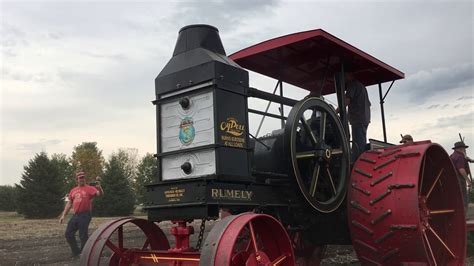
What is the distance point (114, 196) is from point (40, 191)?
167 inches

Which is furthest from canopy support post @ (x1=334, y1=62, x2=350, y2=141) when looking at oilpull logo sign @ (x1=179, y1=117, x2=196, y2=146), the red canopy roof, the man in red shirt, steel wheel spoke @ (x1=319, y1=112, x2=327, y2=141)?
the man in red shirt

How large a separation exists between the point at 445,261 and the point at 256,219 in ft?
8.61

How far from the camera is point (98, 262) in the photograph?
12.9ft

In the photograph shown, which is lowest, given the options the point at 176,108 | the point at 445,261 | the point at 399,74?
the point at 445,261

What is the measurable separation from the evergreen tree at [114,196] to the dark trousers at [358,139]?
24.6 metres

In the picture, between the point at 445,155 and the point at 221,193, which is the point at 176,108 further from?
the point at 445,155

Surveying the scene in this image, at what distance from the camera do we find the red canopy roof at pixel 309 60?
4.97 metres

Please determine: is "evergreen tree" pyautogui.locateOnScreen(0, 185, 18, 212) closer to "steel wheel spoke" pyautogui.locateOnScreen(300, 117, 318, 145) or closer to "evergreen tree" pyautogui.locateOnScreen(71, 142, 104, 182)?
"evergreen tree" pyautogui.locateOnScreen(71, 142, 104, 182)

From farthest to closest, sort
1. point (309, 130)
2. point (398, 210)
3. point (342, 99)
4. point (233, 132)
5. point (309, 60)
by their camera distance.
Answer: point (309, 60)
point (342, 99)
point (309, 130)
point (398, 210)
point (233, 132)

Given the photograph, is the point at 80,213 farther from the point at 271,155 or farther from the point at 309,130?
the point at 309,130

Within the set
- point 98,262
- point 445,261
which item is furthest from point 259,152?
point 445,261

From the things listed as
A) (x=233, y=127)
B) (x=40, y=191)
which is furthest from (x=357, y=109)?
(x=40, y=191)

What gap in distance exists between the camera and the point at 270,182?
4547mm

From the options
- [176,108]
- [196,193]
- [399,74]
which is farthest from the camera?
[399,74]
